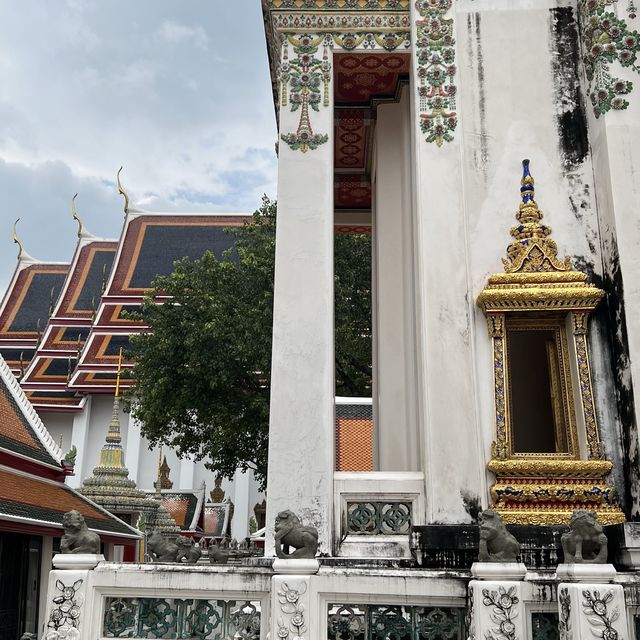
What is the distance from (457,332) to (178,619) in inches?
141

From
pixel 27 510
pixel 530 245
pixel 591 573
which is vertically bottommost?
pixel 591 573

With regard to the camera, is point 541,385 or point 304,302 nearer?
point 304,302

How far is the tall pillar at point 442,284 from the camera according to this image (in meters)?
7.12

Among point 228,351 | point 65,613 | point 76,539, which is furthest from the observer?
point 228,351

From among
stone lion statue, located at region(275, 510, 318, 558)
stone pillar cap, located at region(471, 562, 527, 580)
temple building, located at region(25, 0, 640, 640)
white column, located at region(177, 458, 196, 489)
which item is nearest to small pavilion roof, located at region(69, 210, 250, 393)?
white column, located at region(177, 458, 196, 489)

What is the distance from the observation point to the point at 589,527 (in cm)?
527

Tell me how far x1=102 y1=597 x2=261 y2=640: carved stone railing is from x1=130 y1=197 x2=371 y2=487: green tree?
531 inches

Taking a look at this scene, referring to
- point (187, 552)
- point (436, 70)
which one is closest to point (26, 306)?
point (187, 552)

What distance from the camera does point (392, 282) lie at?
32.9 feet

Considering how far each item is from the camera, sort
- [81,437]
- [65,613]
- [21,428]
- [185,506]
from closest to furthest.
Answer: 1. [65,613]
2. [21,428]
3. [185,506]
4. [81,437]

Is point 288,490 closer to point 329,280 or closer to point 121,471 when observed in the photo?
point 329,280

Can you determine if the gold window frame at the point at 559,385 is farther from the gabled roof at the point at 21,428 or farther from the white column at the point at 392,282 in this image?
the gabled roof at the point at 21,428

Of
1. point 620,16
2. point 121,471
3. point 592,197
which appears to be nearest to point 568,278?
point 592,197

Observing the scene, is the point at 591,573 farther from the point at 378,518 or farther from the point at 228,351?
the point at 228,351
